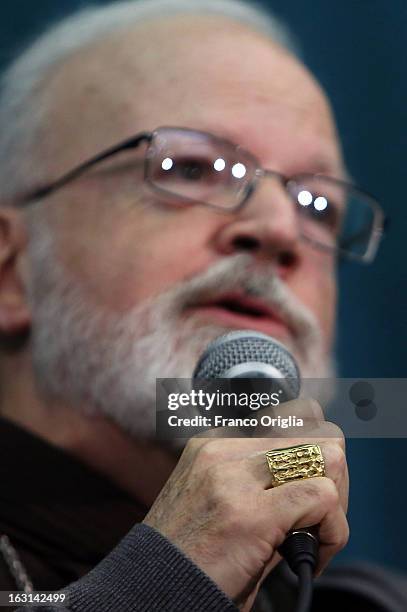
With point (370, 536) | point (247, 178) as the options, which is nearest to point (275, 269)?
point (247, 178)

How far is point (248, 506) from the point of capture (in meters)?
0.75

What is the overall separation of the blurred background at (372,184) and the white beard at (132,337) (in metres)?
0.67

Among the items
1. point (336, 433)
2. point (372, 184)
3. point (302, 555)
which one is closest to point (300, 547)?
point (302, 555)

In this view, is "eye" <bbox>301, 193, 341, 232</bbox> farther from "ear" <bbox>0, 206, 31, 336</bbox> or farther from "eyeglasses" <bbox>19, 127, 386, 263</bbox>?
"ear" <bbox>0, 206, 31, 336</bbox>

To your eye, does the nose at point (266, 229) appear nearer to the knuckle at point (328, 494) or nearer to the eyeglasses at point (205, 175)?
the eyeglasses at point (205, 175)

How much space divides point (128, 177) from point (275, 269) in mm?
281

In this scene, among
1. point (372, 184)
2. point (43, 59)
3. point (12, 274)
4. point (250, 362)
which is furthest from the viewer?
point (372, 184)

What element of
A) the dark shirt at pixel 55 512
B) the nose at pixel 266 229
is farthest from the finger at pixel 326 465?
the nose at pixel 266 229

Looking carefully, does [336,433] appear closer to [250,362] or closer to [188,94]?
[250,362]

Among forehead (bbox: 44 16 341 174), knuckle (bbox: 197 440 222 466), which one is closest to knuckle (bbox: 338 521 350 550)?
knuckle (bbox: 197 440 222 466)

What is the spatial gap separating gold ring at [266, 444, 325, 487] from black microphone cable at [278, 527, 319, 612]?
0.04m

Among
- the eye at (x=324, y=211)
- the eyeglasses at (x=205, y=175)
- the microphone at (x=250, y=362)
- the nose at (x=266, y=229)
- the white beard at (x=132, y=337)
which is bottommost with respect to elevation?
the microphone at (x=250, y=362)

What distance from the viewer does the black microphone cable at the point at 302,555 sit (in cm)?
70

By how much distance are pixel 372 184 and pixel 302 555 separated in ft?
4.68
